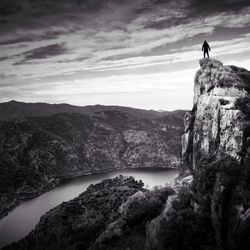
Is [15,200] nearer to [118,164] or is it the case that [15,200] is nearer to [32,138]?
[32,138]

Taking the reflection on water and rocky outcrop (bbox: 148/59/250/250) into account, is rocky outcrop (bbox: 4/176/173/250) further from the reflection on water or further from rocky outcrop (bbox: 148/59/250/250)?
the reflection on water

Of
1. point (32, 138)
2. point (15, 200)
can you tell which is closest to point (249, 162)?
point (15, 200)

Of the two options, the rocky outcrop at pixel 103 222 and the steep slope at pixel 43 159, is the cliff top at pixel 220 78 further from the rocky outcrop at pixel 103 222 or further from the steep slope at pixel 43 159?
the steep slope at pixel 43 159

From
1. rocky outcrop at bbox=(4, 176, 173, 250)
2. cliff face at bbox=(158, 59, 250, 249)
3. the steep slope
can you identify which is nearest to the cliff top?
cliff face at bbox=(158, 59, 250, 249)

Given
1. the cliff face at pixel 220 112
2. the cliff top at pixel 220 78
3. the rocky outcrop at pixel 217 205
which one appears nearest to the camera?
the rocky outcrop at pixel 217 205

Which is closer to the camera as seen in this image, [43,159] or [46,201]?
[46,201]

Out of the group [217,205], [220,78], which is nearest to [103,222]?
[220,78]

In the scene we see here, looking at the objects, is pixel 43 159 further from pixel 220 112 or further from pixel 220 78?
pixel 220 112

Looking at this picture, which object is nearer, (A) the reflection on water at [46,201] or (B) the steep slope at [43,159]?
(A) the reflection on water at [46,201]

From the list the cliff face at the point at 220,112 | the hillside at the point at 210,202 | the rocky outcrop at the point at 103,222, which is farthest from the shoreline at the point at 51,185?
the cliff face at the point at 220,112
